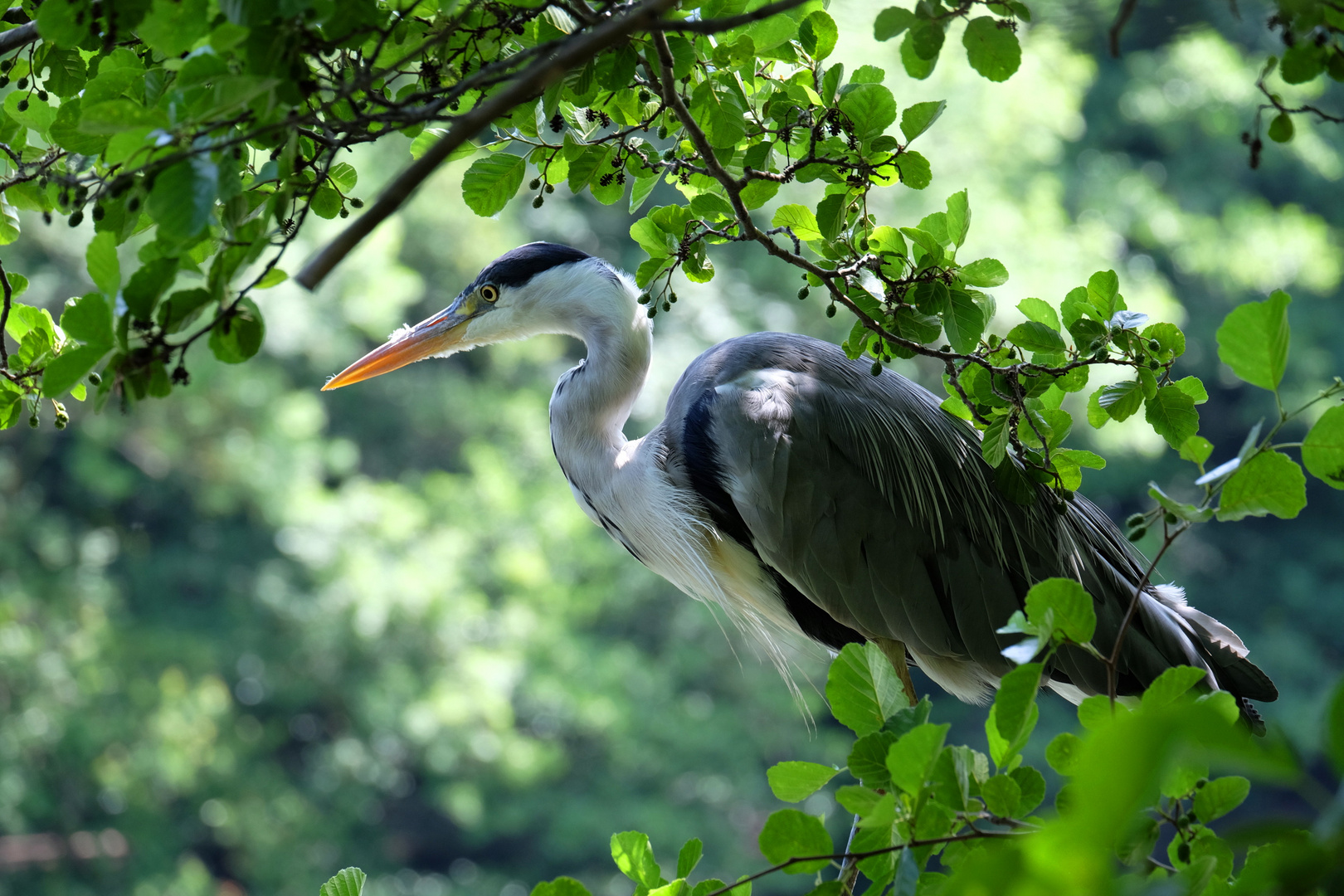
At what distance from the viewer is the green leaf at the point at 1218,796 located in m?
0.84

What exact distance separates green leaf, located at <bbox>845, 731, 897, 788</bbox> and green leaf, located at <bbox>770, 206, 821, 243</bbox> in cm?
56

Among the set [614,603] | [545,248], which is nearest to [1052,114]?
[614,603]

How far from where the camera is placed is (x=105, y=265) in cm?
77

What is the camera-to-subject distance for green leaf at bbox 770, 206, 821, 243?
120cm

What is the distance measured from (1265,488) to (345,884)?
2.65 ft

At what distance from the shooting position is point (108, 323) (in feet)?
2.49

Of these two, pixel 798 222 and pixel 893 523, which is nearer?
pixel 798 222

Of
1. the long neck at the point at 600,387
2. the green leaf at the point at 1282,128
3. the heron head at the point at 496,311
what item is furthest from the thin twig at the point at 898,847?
the heron head at the point at 496,311

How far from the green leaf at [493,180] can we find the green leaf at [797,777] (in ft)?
2.14

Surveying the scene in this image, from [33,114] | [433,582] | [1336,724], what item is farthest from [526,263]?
[433,582]

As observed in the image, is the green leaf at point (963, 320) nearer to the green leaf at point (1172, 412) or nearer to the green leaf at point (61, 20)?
the green leaf at point (1172, 412)

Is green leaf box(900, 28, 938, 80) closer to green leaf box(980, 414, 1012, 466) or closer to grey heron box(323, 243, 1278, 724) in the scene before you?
green leaf box(980, 414, 1012, 466)

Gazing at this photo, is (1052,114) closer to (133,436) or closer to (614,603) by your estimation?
(614,603)

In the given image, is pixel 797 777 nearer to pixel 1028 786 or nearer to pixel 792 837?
pixel 792 837
